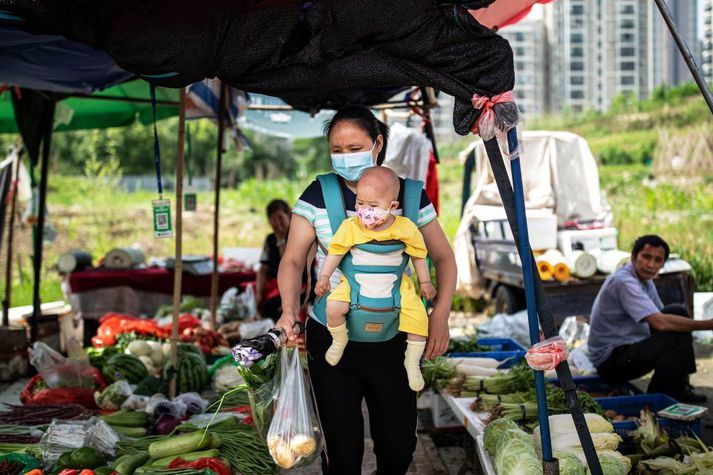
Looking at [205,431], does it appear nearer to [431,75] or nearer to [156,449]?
[156,449]

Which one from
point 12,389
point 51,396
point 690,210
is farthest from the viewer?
point 690,210

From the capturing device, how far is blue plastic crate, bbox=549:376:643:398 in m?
5.73

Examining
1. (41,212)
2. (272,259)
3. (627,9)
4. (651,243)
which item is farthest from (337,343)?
(627,9)

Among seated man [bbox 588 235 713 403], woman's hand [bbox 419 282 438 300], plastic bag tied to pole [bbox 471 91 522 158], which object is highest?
plastic bag tied to pole [bbox 471 91 522 158]

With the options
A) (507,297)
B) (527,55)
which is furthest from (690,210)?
(527,55)

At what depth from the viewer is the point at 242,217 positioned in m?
21.7

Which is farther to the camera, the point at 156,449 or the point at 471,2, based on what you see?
the point at 156,449

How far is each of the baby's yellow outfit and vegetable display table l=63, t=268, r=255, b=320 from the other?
6375 millimetres

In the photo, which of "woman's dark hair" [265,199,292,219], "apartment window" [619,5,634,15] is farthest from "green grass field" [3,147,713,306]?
"apartment window" [619,5,634,15]

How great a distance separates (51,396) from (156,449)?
80.0 inches

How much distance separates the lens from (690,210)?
49.0 ft

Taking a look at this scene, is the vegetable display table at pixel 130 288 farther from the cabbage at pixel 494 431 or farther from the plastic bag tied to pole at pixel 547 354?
the plastic bag tied to pole at pixel 547 354

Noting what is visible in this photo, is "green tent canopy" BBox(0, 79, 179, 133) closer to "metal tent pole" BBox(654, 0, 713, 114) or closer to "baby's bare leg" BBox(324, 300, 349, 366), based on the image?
"baby's bare leg" BBox(324, 300, 349, 366)

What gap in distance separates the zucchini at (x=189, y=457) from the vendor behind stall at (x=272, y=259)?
350 cm
